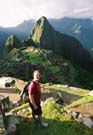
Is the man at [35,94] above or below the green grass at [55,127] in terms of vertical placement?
above

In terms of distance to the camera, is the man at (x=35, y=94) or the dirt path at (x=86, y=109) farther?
the dirt path at (x=86, y=109)

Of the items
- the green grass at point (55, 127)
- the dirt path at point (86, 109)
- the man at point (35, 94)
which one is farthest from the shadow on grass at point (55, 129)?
the dirt path at point (86, 109)

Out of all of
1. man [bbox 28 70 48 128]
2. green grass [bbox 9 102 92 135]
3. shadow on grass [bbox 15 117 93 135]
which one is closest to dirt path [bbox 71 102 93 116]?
green grass [bbox 9 102 92 135]

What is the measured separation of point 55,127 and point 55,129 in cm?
20

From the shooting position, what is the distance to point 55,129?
15.6m

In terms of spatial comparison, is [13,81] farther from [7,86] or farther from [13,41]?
[13,41]

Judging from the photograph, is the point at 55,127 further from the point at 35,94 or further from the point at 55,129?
the point at 35,94

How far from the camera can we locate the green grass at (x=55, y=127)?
1547 centimetres

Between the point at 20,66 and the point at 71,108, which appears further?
the point at 20,66

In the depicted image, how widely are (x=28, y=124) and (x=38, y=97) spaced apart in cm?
157

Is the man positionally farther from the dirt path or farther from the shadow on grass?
the dirt path

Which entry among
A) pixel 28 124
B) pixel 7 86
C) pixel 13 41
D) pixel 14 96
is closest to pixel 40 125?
pixel 28 124

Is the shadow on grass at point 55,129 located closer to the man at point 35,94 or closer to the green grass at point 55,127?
the green grass at point 55,127

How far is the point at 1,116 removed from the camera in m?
15.1
